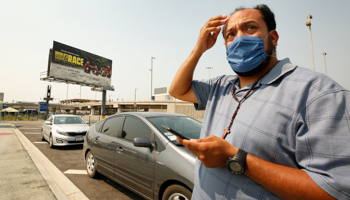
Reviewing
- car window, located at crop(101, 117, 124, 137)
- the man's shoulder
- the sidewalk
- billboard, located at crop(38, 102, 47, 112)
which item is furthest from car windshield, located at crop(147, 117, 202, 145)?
billboard, located at crop(38, 102, 47, 112)

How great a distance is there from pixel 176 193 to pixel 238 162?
6.01ft

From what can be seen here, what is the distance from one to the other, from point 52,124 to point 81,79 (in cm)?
2152

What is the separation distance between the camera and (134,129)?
3594 mm

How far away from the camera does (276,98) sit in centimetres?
99

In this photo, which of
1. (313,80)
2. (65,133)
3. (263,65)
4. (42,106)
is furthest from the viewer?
(42,106)

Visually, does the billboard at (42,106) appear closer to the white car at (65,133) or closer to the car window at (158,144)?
the white car at (65,133)

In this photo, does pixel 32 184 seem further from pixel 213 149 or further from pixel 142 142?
pixel 213 149

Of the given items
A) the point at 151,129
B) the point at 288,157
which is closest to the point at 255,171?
the point at 288,157

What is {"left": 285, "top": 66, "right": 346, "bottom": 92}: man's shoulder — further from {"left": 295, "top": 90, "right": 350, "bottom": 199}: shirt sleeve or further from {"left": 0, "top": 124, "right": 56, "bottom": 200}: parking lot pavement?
{"left": 0, "top": 124, "right": 56, "bottom": 200}: parking lot pavement

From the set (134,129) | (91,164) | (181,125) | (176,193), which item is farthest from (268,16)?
(91,164)

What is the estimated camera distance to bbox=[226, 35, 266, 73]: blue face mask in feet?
3.97

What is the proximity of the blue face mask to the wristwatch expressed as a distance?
55cm

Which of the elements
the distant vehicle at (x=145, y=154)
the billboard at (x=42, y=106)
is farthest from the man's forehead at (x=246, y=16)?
the billboard at (x=42, y=106)

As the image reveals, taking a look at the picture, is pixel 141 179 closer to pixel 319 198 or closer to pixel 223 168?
pixel 223 168
